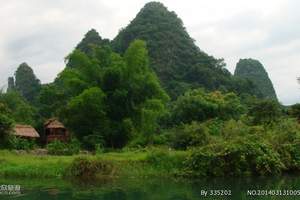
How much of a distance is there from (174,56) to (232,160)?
34275mm

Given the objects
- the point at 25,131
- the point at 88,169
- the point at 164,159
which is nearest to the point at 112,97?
the point at 164,159

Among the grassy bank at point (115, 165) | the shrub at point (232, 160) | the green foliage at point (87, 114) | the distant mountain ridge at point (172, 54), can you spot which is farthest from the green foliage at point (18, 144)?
the distant mountain ridge at point (172, 54)

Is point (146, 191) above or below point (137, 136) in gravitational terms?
below

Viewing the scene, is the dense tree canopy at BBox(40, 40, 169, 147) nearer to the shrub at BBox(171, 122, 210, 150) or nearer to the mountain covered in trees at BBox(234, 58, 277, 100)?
the shrub at BBox(171, 122, 210, 150)

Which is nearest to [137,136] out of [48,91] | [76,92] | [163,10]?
[76,92]

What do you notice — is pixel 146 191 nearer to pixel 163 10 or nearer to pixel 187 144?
pixel 187 144

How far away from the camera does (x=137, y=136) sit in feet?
99.1

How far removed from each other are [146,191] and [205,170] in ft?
18.1

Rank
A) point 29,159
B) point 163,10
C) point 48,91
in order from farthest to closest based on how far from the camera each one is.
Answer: point 163,10, point 48,91, point 29,159

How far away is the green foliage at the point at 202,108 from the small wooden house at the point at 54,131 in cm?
853

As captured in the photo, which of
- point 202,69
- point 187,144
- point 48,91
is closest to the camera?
point 187,144

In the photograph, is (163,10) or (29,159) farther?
(163,10)

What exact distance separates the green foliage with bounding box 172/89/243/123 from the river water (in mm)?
14296

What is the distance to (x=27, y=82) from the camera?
56.2 m
